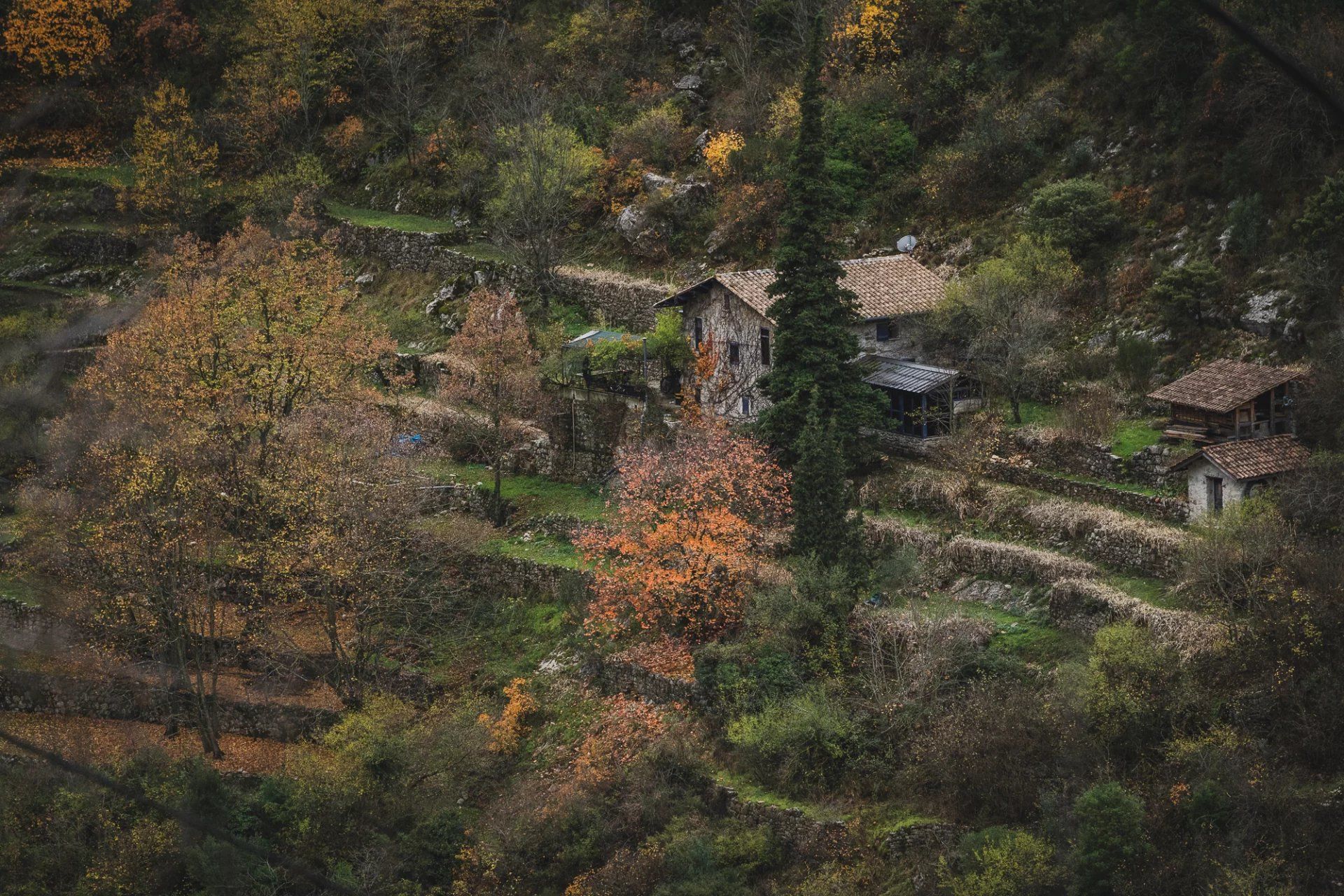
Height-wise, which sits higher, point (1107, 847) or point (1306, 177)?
point (1306, 177)

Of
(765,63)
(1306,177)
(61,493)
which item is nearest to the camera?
(1306,177)

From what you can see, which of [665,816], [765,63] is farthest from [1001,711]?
[765,63]

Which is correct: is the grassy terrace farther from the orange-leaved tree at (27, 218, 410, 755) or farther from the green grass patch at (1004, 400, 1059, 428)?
the orange-leaved tree at (27, 218, 410, 755)

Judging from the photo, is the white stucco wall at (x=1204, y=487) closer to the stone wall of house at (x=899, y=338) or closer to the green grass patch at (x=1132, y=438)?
the green grass patch at (x=1132, y=438)

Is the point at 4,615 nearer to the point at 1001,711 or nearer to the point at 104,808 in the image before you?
the point at 104,808

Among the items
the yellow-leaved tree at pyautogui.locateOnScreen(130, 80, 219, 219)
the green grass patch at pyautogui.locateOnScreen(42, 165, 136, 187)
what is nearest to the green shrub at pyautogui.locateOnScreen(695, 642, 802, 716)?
the yellow-leaved tree at pyautogui.locateOnScreen(130, 80, 219, 219)

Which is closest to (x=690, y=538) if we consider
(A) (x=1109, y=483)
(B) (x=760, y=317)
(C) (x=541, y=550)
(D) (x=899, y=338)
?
(C) (x=541, y=550)
